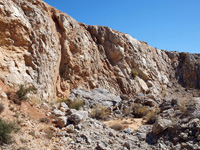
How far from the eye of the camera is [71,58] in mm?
15633

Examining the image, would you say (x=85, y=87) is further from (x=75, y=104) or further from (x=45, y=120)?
(x=45, y=120)

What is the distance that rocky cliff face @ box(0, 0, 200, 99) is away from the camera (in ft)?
35.9

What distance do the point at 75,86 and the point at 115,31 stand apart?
10.0 m

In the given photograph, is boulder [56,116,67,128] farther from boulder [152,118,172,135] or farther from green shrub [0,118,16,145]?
boulder [152,118,172,135]

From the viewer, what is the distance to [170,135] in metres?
7.98

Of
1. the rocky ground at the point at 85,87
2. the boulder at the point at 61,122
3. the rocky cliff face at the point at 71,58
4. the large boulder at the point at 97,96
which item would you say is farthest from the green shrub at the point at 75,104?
the boulder at the point at 61,122

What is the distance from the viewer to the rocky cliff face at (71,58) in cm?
1094

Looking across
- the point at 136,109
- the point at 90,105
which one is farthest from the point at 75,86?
the point at 136,109

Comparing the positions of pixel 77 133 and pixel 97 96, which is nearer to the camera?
pixel 77 133

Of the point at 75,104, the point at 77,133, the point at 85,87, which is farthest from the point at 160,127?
the point at 85,87

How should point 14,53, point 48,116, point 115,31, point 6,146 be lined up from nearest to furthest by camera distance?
point 6,146, point 48,116, point 14,53, point 115,31

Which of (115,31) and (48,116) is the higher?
(115,31)

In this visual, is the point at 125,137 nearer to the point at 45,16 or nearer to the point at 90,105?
the point at 90,105

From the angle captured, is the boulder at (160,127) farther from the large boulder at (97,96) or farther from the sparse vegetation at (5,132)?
the large boulder at (97,96)
